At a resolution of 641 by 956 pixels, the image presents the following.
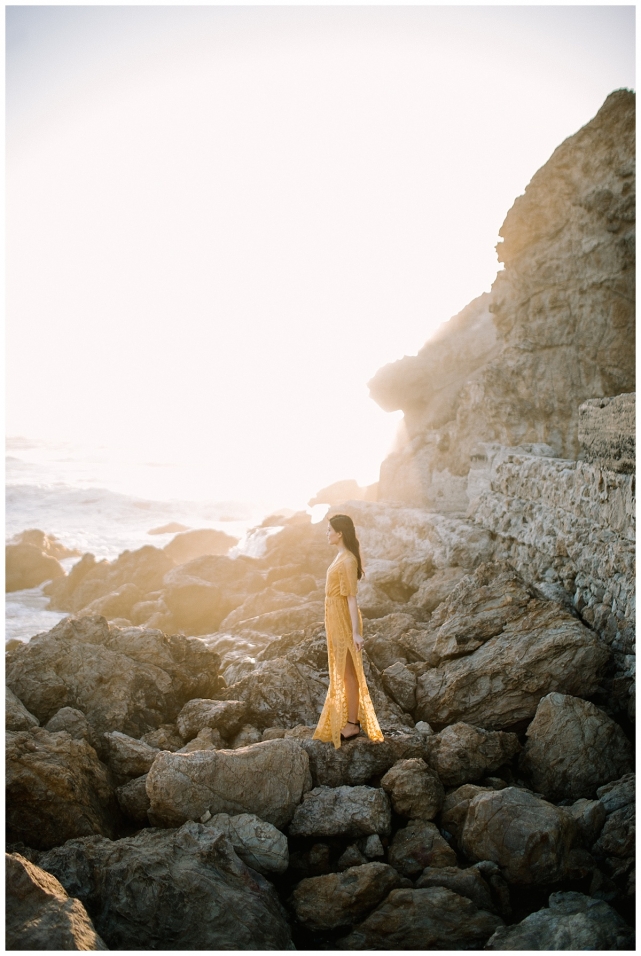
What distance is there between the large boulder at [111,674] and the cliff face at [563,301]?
1179cm

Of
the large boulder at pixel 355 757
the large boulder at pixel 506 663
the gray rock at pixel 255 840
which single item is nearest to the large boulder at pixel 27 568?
the large boulder at pixel 506 663

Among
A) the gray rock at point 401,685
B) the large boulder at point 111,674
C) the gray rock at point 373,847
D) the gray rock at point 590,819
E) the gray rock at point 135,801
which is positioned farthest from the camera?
the gray rock at point 401,685

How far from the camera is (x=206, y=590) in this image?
15.0 metres

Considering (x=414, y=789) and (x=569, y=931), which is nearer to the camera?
(x=569, y=931)

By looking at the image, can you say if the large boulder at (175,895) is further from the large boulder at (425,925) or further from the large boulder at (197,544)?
the large boulder at (197,544)

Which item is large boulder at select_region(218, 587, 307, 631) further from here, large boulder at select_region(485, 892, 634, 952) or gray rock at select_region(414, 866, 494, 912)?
large boulder at select_region(485, 892, 634, 952)

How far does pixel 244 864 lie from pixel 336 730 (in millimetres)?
1539

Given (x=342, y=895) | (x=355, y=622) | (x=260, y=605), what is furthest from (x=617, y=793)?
(x=260, y=605)

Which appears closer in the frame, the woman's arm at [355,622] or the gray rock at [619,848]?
the gray rock at [619,848]

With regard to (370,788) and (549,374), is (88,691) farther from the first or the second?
(549,374)

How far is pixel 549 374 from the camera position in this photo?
17234mm

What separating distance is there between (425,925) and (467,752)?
185cm

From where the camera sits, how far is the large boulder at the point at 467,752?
5.20 meters

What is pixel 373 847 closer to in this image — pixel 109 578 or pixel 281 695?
pixel 281 695
